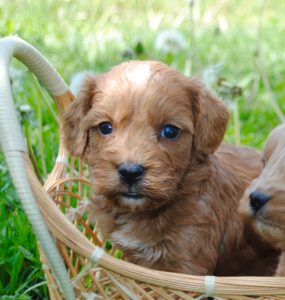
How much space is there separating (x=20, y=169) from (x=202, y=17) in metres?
7.22

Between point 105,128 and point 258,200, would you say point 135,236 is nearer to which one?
point 105,128

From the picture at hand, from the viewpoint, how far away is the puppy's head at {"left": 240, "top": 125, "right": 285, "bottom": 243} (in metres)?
3.00

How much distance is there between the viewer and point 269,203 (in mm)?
3014

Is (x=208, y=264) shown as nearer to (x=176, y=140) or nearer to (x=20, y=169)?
(x=176, y=140)

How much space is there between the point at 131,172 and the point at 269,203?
0.63m

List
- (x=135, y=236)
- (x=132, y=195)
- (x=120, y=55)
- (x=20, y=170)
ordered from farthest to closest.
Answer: (x=120, y=55), (x=135, y=236), (x=132, y=195), (x=20, y=170)

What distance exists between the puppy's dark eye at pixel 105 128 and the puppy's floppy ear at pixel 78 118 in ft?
0.43

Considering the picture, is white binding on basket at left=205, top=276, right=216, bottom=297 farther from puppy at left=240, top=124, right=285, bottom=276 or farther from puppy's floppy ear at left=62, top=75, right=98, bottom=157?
puppy's floppy ear at left=62, top=75, right=98, bottom=157

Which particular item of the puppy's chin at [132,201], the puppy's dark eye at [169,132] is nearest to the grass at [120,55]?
the puppy's chin at [132,201]

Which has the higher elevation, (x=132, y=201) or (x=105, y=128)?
(x=105, y=128)

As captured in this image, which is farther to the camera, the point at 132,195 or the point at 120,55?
the point at 120,55

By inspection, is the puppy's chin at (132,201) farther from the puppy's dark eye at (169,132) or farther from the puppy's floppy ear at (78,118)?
the puppy's floppy ear at (78,118)

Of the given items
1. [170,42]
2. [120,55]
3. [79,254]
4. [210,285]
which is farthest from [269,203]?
[120,55]

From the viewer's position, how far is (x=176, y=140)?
3434mm
